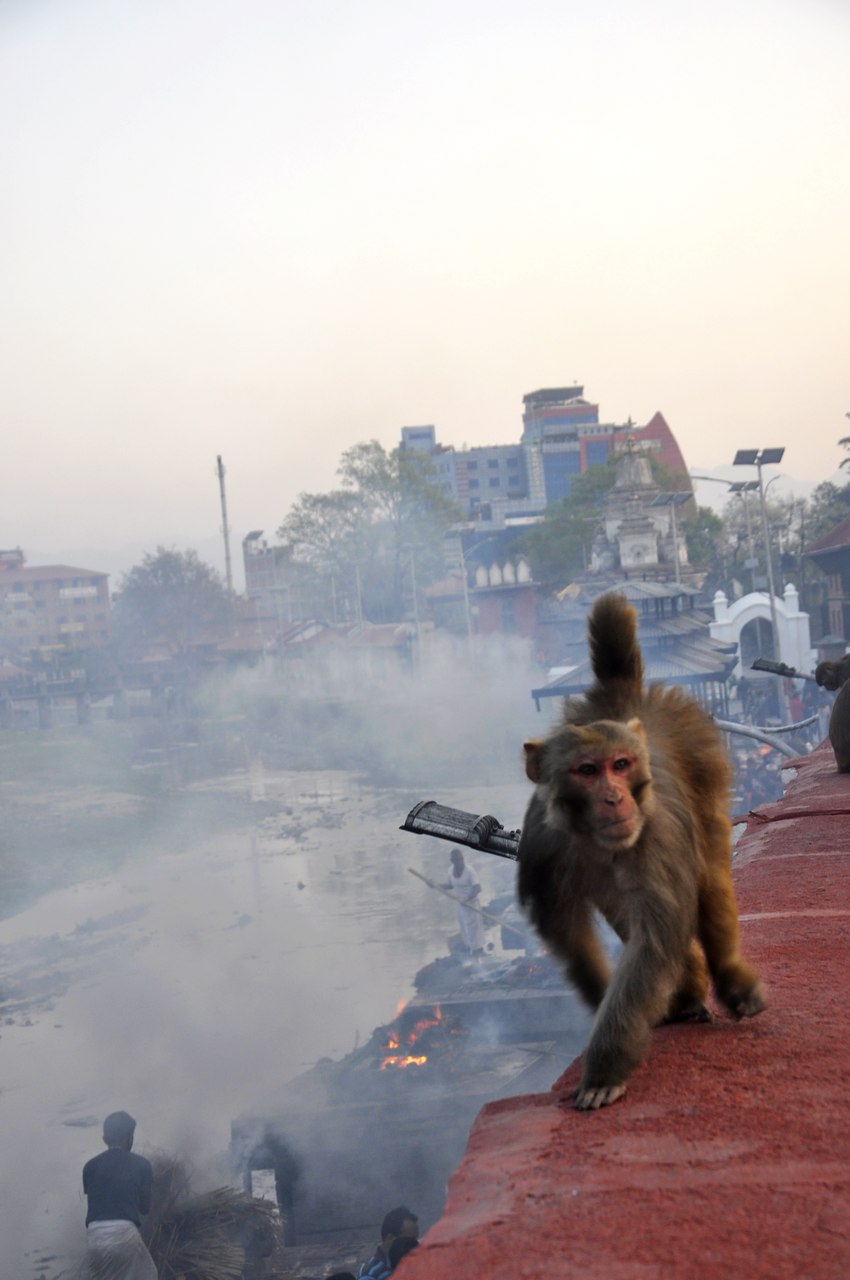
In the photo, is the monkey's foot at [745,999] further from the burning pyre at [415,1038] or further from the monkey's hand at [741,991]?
the burning pyre at [415,1038]

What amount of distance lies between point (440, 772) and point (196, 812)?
7558mm

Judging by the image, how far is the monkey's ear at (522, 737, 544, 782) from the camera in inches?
101

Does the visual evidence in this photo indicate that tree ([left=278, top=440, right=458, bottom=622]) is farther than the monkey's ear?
Yes

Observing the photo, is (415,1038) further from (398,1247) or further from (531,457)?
(531,457)

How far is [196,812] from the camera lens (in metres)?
41.1

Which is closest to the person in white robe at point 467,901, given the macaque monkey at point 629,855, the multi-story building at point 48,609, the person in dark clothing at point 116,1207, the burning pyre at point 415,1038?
the burning pyre at point 415,1038

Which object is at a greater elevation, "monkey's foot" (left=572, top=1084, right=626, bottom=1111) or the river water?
"monkey's foot" (left=572, top=1084, right=626, bottom=1111)

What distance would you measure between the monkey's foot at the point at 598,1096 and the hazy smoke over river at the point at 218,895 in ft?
24.5

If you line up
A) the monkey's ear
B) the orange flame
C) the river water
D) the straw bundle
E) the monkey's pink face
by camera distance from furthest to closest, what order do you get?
the river water, the orange flame, the straw bundle, the monkey's ear, the monkey's pink face

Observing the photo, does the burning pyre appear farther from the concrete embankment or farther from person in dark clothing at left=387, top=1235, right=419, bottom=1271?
the concrete embankment

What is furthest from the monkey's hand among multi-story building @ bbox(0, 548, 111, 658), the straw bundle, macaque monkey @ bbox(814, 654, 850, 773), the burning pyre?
multi-story building @ bbox(0, 548, 111, 658)

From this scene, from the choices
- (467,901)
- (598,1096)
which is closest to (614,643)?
(598,1096)

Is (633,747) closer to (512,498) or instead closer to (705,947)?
(705,947)

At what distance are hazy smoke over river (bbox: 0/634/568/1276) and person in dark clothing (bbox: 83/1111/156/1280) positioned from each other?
7.48 feet
